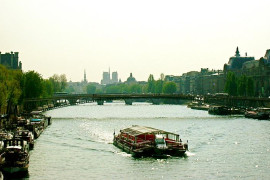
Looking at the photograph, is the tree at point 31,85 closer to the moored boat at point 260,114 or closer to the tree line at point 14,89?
the tree line at point 14,89

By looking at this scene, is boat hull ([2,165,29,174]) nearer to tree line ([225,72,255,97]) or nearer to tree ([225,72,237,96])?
tree line ([225,72,255,97])

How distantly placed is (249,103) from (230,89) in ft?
50.3

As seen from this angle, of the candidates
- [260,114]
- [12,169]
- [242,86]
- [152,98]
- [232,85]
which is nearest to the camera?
[12,169]

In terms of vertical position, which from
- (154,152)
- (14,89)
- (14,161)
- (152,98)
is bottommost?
(154,152)

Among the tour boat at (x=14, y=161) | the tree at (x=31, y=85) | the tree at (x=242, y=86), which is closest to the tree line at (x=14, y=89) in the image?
the tree at (x=31, y=85)

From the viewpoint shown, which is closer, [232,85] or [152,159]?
[152,159]

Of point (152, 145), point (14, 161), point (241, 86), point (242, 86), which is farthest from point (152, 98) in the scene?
point (14, 161)

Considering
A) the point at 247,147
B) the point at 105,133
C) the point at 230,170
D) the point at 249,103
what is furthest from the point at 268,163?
the point at 249,103

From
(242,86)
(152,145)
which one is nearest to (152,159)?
(152,145)

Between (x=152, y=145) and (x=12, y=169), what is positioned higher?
(x=152, y=145)

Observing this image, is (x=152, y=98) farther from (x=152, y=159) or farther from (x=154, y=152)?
(x=152, y=159)

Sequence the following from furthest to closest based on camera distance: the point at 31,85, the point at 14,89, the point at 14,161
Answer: the point at 31,85 < the point at 14,89 < the point at 14,161

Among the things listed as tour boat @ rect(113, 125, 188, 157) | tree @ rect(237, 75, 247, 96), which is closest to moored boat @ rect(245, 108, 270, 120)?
tree @ rect(237, 75, 247, 96)

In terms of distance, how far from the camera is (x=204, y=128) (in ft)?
347
